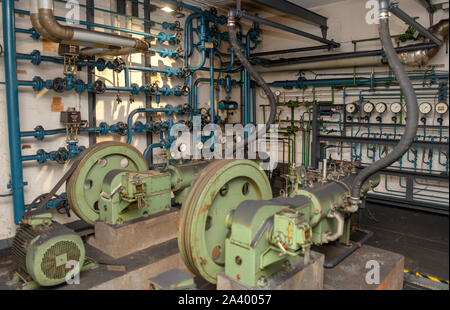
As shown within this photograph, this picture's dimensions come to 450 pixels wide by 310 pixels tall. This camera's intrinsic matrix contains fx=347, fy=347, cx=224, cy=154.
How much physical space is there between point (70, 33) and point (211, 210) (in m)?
2.36

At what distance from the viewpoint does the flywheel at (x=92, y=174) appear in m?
3.54

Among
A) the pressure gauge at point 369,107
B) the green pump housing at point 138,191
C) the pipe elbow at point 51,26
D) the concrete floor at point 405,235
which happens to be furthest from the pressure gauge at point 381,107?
the pipe elbow at point 51,26

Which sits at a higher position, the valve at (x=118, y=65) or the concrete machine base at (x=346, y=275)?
the valve at (x=118, y=65)

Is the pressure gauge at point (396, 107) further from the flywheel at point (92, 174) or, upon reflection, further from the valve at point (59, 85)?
the valve at point (59, 85)

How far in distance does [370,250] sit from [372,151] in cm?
295

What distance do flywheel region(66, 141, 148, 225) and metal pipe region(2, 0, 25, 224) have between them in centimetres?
68

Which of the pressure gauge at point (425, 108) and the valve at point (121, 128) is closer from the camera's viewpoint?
the valve at point (121, 128)

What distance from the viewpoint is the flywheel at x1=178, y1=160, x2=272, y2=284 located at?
2.25 m

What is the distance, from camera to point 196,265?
229 cm

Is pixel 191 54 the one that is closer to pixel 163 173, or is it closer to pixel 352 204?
pixel 163 173

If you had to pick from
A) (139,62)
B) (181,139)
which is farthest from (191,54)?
(181,139)

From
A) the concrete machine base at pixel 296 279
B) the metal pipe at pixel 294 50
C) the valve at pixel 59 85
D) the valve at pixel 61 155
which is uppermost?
the metal pipe at pixel 294 50

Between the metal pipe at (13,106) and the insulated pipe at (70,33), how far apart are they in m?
0.49

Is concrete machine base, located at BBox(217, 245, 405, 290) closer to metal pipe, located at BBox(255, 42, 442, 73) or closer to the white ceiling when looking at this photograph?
metal pipe, located at BBox(255, 42, 442, 73)
